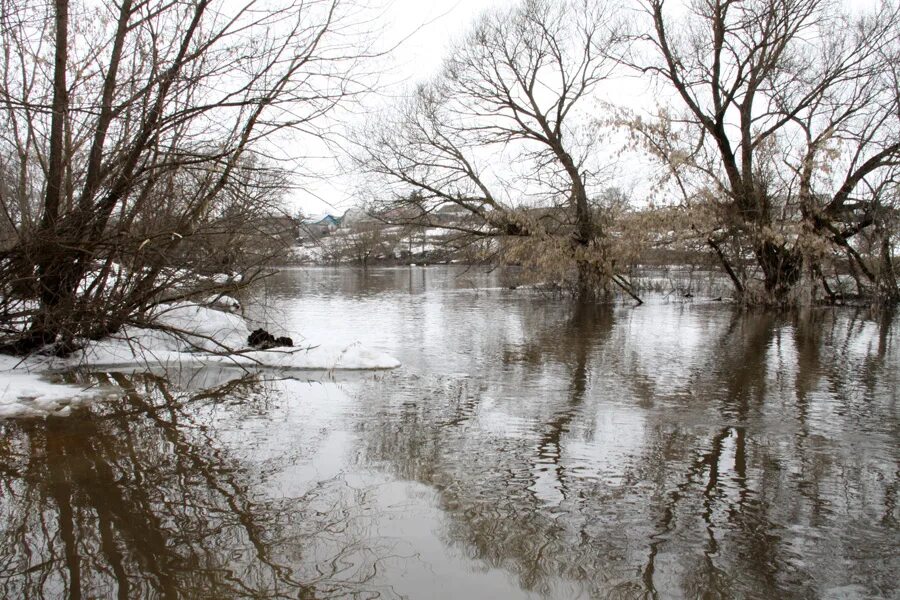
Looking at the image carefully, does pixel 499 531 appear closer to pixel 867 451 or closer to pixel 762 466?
pixel 762 466

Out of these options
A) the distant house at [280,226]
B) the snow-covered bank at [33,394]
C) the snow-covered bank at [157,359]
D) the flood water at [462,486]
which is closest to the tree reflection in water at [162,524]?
the flood water at [462,486]

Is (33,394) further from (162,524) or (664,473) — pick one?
(664,473)

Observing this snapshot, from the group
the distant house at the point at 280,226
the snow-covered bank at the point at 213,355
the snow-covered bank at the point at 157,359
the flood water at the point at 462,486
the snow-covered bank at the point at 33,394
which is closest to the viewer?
the flood water at the point at 462,486

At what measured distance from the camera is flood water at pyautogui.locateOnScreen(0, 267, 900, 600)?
370 cm

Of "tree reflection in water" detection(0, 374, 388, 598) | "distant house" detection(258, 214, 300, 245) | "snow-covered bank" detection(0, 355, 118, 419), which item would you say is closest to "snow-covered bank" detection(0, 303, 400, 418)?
"snow-covered bank" detection(0, 355, 118, 419)

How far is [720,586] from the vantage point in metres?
3.59

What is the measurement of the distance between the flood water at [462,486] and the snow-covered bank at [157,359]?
467 mm

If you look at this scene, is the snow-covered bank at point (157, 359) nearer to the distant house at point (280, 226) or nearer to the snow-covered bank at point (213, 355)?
the snow-covered bank at point (213, 355)

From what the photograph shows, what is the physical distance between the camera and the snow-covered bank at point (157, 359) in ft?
24.6

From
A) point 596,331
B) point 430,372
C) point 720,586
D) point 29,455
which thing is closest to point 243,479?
point 29,455

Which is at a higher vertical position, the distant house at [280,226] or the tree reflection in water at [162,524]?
the distant house at [280,226]

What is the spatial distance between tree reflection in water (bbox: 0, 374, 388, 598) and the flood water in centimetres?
2

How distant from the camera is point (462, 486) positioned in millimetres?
5047

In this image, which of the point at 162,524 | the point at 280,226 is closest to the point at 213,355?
the point at 280,226
